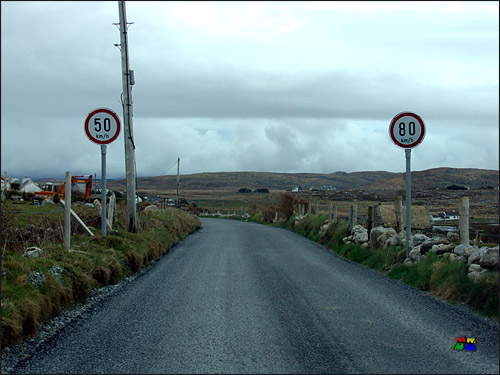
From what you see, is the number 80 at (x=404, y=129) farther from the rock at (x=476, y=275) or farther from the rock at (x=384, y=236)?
the rock at (x=476, y=275)

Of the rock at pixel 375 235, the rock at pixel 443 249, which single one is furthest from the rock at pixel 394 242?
the rock at pixel 443 249

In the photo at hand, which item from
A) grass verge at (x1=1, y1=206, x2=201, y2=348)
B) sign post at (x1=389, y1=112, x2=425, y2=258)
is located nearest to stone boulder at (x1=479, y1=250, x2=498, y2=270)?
sign post at (x1=389, y1=112, x2=425, y2=258)

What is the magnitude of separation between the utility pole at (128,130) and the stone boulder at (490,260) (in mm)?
11136

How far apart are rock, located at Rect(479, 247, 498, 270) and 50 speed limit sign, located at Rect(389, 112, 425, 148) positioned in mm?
4162

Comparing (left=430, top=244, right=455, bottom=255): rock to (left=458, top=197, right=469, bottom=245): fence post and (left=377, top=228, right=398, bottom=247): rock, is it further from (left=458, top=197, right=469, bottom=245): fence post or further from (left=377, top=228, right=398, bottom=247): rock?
(left=377, top=228, right=398, bottom=247): rock

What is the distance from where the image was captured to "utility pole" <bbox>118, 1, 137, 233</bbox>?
17.0 meters

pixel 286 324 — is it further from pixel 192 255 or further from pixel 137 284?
pixel 192 255

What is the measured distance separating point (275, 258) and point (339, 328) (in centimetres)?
827

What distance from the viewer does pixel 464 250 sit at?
1030 centimetres

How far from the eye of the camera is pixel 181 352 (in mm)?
5773

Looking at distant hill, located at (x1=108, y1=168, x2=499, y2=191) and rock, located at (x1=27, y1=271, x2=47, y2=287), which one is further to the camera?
distant hill, located at (x1=108, y1=168, x2=499, y2=191)

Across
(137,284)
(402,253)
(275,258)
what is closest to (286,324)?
(137,284)

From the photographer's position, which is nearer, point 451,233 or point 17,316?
point 17,316

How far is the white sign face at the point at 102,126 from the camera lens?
41.7ft
